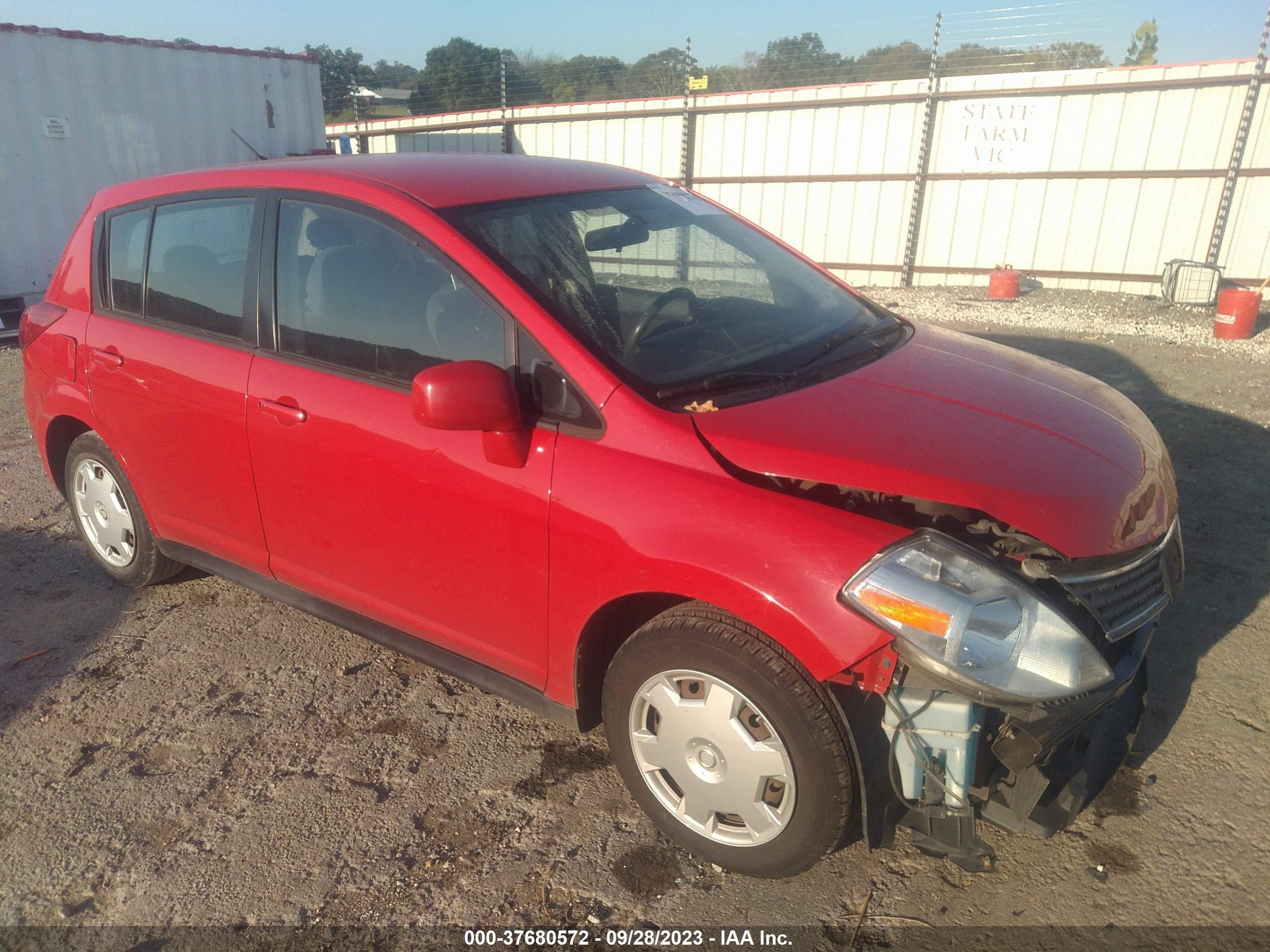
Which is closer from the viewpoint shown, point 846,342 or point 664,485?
point 664,485

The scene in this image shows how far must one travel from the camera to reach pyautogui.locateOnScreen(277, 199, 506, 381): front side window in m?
2.59

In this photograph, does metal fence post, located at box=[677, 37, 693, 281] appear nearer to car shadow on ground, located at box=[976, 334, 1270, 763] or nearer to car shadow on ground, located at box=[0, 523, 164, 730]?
car shadow on ground, located at box=[976, 334, 1270, 763]

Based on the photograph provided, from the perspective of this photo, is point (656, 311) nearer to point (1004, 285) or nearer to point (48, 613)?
point (48, 613)

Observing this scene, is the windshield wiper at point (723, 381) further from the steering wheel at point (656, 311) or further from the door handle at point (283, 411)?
the door handle at point (283, 411)

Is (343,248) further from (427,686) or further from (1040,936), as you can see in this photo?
(1040,936)

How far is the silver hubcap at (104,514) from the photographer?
3.86 m

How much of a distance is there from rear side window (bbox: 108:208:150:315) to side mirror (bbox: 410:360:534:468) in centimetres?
191

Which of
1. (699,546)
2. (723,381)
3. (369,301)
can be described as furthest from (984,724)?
(369,301)

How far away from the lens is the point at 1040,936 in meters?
2.15

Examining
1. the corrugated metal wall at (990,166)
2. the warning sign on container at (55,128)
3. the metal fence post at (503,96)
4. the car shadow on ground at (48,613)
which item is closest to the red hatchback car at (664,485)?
the car shadow on ground at (48,613)

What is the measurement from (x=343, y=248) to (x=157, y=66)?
35.7ft

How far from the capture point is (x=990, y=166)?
11.8 m

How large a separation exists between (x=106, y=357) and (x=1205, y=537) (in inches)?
196

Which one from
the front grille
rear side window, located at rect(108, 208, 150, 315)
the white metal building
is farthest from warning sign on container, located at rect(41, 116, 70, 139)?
the front grille
